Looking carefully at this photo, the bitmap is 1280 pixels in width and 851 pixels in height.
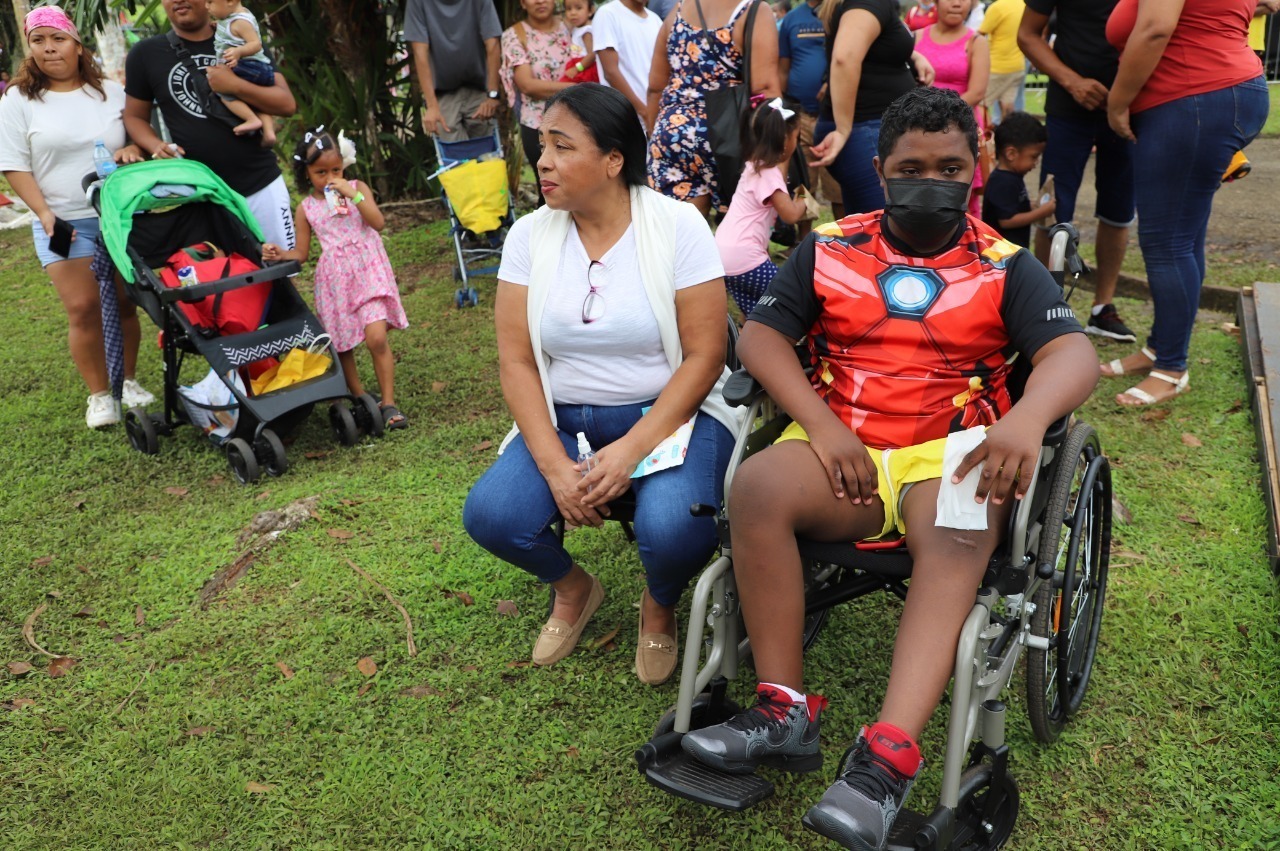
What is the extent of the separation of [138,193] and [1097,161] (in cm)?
451

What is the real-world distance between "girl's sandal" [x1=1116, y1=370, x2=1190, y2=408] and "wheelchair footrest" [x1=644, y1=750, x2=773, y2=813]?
10.2 feet

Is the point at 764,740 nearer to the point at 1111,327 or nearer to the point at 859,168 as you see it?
the point at 859,168

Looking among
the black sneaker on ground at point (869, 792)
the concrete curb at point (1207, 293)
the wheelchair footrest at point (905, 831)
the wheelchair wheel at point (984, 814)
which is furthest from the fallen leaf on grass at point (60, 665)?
the concrete curb at point (1207, 293)

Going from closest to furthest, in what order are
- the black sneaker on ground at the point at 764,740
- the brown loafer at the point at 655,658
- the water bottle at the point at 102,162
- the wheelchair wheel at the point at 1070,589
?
the black sneaker on ground at the point at 764,740 < the wheelchair wheel at the point at 1070,589 < the brown loafer at the point at 655,658 < the water bottle at the point at 102,162

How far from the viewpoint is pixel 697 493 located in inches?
111

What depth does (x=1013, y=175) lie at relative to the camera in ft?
18.2

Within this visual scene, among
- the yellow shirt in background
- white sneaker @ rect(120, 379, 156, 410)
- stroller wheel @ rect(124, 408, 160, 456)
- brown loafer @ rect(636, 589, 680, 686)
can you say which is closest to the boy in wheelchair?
brown loafer @ rect(636, 589, 680, 686)

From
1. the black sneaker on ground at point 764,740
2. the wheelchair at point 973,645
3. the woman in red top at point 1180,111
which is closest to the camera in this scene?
the wheelchair at point 973,645

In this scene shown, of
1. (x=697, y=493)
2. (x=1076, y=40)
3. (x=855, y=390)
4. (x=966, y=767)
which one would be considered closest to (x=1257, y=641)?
(x=966, y=767)

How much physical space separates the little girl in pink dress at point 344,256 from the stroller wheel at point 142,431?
3.08 ft

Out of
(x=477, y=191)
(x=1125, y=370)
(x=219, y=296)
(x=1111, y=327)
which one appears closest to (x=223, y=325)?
(x=219, y=296)

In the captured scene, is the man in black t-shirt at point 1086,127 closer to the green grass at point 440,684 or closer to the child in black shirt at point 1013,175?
the child in black shirt at point 1013,175

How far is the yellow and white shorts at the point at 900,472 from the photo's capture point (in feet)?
7.91

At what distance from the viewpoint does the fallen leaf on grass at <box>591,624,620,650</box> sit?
326 centimetres
